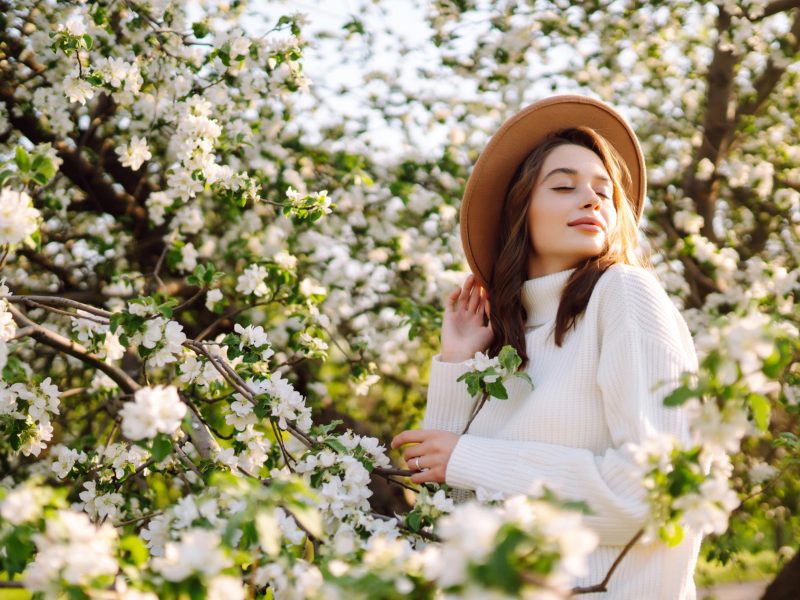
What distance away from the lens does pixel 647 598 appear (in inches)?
66.0

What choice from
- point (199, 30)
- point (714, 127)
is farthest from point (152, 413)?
point (714, 127)

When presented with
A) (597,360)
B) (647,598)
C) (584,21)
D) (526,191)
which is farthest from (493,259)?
(584,21)

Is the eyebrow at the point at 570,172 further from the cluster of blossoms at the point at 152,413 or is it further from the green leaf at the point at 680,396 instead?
the cluster of blossoms at the point at 152,413

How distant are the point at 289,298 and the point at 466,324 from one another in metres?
0.82

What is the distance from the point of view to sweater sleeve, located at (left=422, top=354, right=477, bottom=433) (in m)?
2.28

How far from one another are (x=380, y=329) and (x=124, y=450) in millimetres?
2422

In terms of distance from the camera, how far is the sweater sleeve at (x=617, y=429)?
5.24 ft

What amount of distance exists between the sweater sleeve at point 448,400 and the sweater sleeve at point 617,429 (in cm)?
38

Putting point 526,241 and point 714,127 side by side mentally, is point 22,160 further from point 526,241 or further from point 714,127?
point 714,127

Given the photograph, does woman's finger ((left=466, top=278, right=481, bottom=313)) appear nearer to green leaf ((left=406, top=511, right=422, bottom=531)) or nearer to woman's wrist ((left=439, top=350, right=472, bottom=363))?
woman's wrist ((left=439, top=350, right=472, bottom=363))

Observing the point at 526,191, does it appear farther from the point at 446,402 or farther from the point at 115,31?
the point at 115,31

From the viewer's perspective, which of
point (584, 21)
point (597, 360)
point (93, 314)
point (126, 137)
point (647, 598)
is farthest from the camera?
point (584, 21)

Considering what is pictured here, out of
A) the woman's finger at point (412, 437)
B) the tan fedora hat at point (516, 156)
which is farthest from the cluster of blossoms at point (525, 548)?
the tan fedora hat at point (516, 156)

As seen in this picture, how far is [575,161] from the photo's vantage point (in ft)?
7.38
